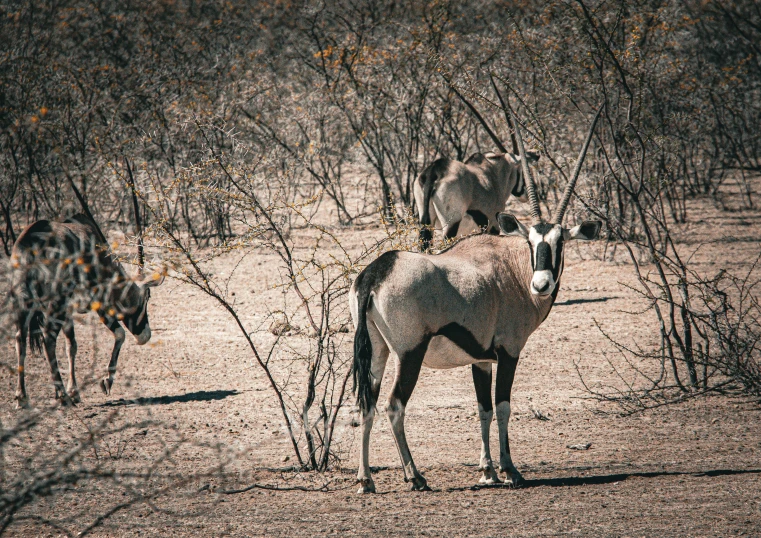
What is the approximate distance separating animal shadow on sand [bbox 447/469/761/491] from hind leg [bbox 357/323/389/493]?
1.76 feet

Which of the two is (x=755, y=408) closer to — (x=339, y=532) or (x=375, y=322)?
(x=375, y=322)

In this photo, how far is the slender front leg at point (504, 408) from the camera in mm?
5570

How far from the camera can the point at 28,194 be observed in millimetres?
15141

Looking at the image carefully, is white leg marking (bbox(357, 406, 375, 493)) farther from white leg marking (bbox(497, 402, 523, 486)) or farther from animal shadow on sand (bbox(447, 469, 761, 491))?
white leg marking (bbox(497, 402, 523, 486))

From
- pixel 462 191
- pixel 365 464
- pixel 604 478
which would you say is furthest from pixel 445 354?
pixel 462 191

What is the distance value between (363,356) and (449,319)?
0.60m

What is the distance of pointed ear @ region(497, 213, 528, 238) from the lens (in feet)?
20.2

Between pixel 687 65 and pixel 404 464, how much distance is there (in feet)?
45.3

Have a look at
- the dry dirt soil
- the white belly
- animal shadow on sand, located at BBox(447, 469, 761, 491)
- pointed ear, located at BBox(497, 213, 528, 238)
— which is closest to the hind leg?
the dry dirt soil

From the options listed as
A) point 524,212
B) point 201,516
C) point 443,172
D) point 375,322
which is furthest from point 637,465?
point 524,212

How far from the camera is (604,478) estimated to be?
18.5ft

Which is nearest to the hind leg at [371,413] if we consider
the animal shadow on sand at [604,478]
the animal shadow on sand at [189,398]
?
the animal shadow on sand at [604,478]

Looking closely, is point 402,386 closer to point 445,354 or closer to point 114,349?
point 445,354

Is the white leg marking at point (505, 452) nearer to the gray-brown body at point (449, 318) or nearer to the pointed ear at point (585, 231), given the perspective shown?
the gray-brown body at point (449, 318)
